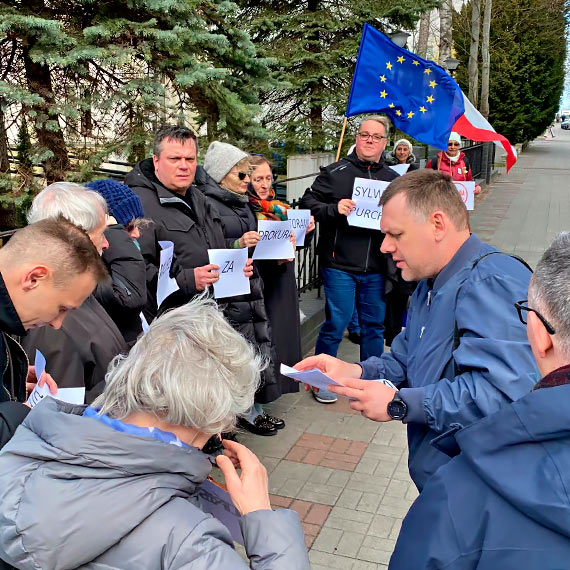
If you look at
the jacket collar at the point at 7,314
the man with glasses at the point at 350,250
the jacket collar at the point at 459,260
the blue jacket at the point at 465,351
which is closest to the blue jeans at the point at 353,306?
the man with glasses at the point at 350,250

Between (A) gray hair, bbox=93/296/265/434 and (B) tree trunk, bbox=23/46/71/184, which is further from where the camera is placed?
(B) tree trunk, bbox=23/46/71/184

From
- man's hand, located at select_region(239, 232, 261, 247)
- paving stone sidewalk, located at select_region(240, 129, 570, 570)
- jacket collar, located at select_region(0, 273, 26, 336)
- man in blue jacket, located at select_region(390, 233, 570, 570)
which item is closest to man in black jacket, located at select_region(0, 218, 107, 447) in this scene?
jacket collar, located at select_region(0, 273, 26, 336)

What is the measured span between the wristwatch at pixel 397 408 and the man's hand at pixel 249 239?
2.12 m

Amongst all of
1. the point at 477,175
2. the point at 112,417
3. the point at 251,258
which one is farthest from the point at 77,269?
the point at 477,175

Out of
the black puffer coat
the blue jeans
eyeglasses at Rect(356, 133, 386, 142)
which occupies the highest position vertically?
eyeglasses at Rect(356, 133, 386, 142)

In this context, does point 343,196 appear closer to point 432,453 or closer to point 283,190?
point 432,453

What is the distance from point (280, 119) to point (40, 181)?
420 inches

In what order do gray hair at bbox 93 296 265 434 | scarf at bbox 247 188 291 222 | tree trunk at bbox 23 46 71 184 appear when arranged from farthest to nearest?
tree trunk at bbox 23 46 71 184
scarf at bbox 247 188 291 222
gray hair at bbox 93 296 265 434

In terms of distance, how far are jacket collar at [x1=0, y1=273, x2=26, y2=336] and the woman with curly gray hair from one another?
432 millimetres

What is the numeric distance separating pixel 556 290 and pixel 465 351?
0.81 meters

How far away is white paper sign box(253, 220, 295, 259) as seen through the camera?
449 cm

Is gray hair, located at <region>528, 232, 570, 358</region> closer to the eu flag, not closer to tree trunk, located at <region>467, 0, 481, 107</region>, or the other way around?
the eu flag

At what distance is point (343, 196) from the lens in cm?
530

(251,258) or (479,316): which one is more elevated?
(479,316)
